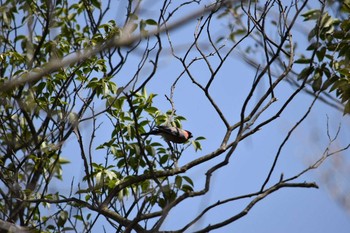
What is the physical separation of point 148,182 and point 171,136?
0.59m

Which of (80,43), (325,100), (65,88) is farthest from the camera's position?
(80,43)

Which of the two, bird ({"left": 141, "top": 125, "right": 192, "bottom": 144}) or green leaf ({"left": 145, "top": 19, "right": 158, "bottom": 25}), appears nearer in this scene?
bird ({"left": 141, "top": 125, "right": 192, "bottom": 144})

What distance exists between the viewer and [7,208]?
17.5 ft

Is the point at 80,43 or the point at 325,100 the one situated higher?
the point at 80,43

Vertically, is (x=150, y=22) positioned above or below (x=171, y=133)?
above

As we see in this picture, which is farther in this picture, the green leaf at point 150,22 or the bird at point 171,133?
the green leaf at point 150,22

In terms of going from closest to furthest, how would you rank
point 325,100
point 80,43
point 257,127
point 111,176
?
point 257,127 → point 111,176 → point 325,100 → point 80,43

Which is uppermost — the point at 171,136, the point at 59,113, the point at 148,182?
the point at 59,113

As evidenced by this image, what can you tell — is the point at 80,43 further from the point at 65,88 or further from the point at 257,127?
the point at 257,127

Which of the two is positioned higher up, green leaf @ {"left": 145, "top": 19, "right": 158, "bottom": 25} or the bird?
green leaf @ {"left": 145, "top": 19, "right": 158, "bottom": 25}

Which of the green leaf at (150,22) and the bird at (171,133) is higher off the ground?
the green leaf at (150,22)

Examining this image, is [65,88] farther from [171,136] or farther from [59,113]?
[171,136]

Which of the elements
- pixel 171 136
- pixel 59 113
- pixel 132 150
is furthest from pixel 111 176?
pixel 59 113

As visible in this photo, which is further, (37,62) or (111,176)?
(37,62)
